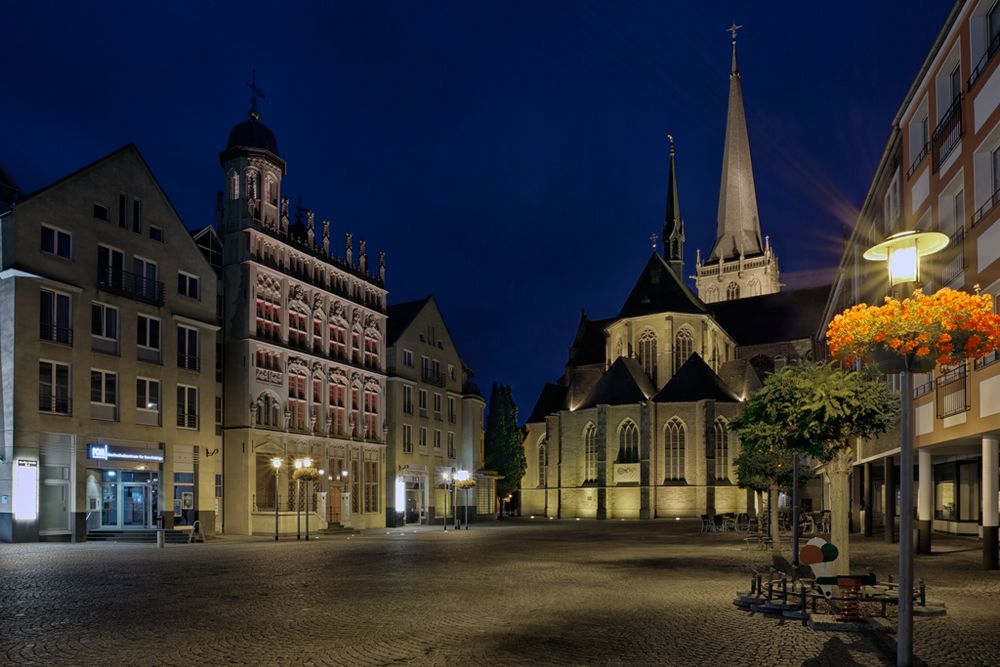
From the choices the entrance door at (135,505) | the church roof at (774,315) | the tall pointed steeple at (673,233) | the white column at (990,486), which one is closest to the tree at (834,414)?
the white column at (990,486)

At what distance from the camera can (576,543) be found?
37.2 meters

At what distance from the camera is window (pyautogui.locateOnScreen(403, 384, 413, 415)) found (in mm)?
63344

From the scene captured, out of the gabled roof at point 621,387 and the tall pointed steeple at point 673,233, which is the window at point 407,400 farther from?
the tall pointed steeple at point 673,233

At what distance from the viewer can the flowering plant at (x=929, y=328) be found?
413 inches

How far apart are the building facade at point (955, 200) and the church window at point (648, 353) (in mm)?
50440

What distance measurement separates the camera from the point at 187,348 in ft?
147

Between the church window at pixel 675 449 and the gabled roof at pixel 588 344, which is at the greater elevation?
the gabled roof at pixel 588 344

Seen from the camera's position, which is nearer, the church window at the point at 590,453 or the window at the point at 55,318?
the window at the point at 55,318

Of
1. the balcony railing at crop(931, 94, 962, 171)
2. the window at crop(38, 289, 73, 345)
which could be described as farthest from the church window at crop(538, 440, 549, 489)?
the balcony railing at crop(931, 94, 962, 171)

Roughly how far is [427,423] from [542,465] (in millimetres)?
24646

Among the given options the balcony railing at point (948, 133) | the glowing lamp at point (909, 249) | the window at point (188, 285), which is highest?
the balcony railing at point (948, 133)

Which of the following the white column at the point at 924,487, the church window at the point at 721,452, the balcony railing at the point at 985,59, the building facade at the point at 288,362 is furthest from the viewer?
the church window at the point at 721,452

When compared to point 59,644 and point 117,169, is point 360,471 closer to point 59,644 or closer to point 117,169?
point 117,169

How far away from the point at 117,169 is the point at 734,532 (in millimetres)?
33555
